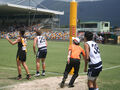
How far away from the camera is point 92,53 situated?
608cm

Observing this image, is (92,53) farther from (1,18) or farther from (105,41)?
(1,18)

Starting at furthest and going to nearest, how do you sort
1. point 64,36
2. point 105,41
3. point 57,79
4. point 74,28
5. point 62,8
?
1. point 62,8
2. point 64,36
3. point 105,41
4. point 74,28
5. point 57,79

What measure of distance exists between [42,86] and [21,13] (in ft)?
207

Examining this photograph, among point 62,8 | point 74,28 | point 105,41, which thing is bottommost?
point 105,41

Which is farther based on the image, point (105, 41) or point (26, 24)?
point (26, 24)

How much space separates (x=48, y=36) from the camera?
174ft

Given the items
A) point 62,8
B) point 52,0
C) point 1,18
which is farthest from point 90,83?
point 52,0

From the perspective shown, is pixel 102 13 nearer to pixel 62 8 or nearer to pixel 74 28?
pixel 62 8

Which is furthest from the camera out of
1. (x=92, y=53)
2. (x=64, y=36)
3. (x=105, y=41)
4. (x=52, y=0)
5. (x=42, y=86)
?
(x=52, y=0)

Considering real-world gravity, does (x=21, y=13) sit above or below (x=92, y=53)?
above

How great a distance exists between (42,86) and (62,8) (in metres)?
120

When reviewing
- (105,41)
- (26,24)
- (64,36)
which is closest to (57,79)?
(105,41)

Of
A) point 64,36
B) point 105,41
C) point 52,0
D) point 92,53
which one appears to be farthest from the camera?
point 52,0

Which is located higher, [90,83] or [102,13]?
[102,13]
